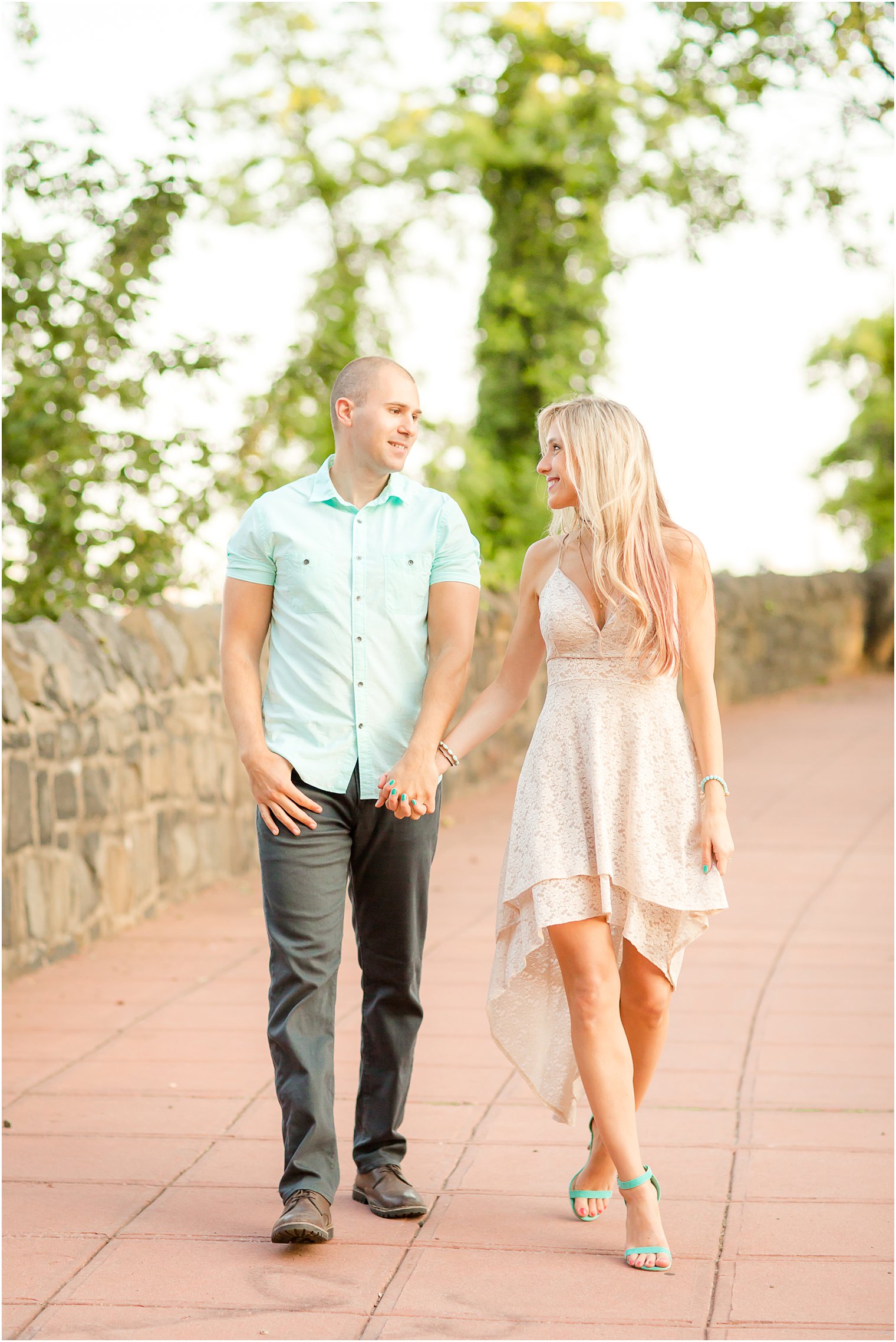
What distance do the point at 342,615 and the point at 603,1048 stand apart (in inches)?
42.1

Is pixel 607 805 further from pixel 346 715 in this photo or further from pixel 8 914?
pixel 8 914

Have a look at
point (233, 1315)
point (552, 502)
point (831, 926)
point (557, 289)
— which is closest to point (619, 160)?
point (557, 289)

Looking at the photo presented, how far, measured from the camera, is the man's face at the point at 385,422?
3283mm

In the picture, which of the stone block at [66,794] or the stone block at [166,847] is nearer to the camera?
the stone block at [66,794]

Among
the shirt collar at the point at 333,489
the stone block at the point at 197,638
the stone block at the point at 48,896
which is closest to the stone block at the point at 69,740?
the stone block at the point at 48,896

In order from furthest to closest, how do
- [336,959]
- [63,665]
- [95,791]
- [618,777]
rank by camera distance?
1. [95,791]
2. [63,665]
3. [336,959]
4. [618,777]

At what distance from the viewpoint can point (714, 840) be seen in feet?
10.4

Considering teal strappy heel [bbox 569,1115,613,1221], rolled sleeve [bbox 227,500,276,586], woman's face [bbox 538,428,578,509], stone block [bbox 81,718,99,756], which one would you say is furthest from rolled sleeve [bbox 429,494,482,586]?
stone block [bbox 81,718,99,756]

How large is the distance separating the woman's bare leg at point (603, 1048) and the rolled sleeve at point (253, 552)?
994 mm

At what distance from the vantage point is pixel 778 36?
35.0 feet

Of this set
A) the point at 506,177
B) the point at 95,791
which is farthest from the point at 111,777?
the point at 506,177

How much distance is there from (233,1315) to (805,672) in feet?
47.8

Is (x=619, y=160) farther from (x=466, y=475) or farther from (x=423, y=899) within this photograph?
(x=423, y=899)

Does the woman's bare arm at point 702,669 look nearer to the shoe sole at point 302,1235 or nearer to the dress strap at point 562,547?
the dress strap at point 562,547
